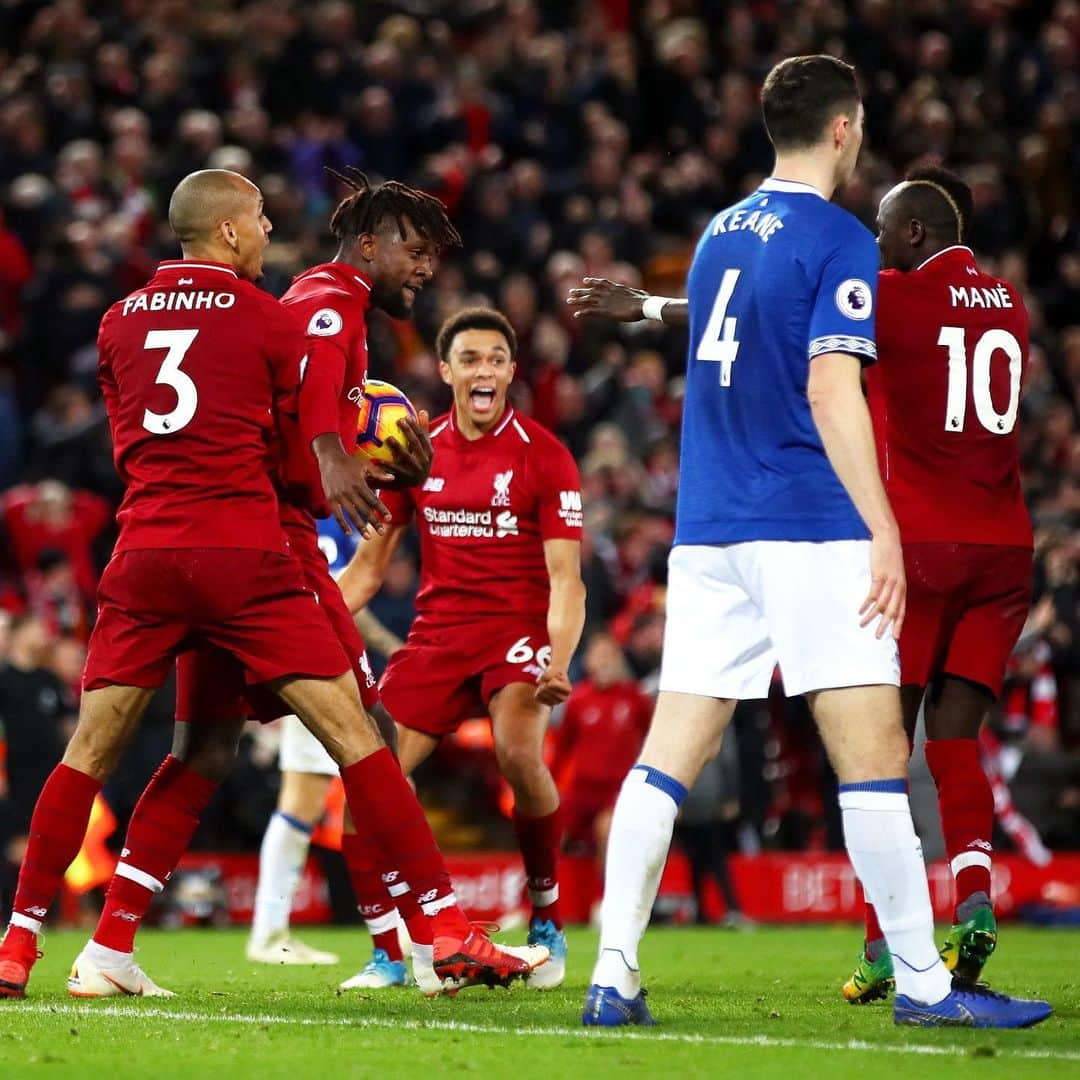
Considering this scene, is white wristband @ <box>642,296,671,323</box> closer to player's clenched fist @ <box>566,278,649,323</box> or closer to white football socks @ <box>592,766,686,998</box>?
player's clenched fist @ <box>566,278,649,323</box>

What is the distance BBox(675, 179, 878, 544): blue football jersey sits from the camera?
562 centimetres

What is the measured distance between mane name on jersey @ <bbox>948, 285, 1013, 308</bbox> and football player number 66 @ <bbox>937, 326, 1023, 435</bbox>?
3.9 inches

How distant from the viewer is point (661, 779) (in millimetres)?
5668

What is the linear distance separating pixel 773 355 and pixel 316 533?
7.13ft

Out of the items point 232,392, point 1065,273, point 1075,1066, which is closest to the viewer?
point 1075,1066

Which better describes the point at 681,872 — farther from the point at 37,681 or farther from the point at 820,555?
the point at 820,555

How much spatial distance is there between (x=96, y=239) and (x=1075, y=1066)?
1253cm

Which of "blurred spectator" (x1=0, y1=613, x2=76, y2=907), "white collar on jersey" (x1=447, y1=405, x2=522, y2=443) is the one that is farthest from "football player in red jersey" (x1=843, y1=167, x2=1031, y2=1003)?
"blurred spectator" (x1=0, y1=613, x2=76, y2=907)

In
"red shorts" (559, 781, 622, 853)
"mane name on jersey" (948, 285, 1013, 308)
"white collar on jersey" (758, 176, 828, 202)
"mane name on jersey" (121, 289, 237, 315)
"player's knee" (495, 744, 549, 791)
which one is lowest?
"red shorts" (559, 781, 622, 853)

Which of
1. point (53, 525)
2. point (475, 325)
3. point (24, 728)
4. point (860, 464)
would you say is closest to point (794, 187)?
point (860, 464)

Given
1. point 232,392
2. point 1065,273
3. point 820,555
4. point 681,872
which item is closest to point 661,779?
point 820,555

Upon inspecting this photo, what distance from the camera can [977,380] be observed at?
7191mm

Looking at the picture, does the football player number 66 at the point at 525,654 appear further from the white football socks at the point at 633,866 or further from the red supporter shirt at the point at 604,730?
the red supporter shirt at the point at 604,730

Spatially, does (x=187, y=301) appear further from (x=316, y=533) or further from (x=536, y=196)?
(x=536, y=196)
